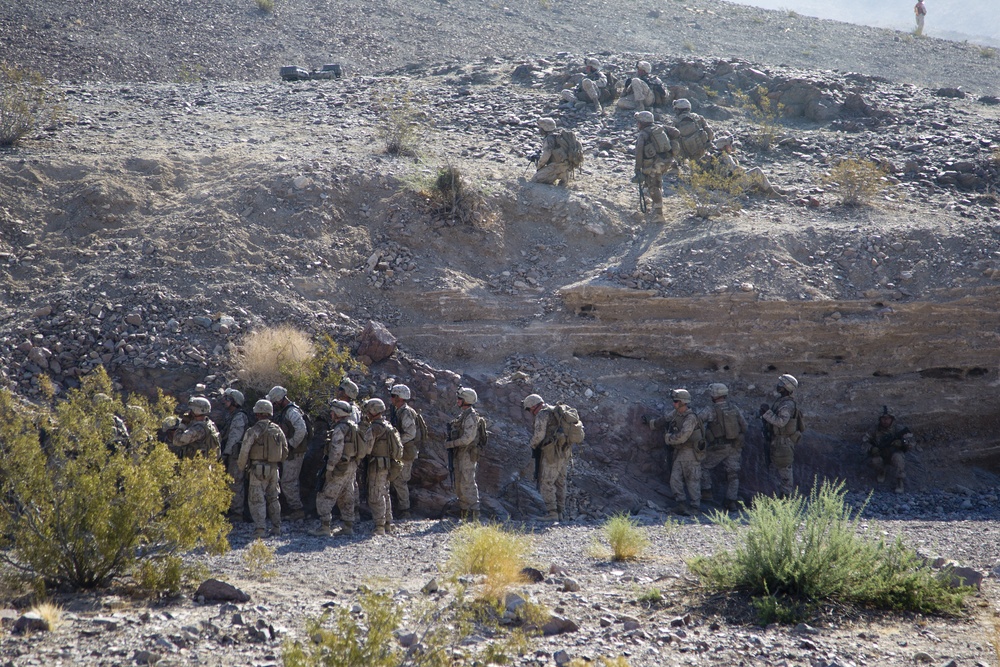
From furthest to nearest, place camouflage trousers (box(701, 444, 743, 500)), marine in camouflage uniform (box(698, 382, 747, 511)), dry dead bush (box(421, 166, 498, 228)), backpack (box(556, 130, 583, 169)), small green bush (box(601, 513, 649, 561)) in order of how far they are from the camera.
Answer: backpack (box(556, 130, 583, 169))
dry dead bush (box(421, 166, 498, 228))
camouflage trousers (box(701, 444, 743, 500))
marine in camouflage uniform (box(698, 382, 747, 511))
small green bush (box(601, 513, 649, 561))

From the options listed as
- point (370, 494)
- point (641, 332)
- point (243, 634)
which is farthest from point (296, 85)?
point (243, 634)

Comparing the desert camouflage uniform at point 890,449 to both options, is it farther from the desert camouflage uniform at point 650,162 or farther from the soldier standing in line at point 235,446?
the soldier standing in line at point 235,446

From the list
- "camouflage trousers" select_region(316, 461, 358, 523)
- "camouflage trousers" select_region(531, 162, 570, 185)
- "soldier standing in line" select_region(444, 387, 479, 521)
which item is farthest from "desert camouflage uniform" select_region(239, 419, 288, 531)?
"camouflage trousers" select_region(531, 162, 570, 185)

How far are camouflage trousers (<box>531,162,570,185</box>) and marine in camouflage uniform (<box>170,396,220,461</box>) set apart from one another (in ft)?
23.2

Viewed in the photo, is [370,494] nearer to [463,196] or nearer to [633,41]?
[463,196]

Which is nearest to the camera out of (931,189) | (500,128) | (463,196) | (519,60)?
(463,196)

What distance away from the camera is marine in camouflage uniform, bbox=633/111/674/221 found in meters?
14.0

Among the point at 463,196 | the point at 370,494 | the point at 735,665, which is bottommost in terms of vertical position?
the point at 370,494

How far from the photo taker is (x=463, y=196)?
13469 millimetres

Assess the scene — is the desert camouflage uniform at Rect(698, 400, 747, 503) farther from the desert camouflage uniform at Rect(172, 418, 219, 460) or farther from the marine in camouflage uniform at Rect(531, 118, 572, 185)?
the desert camouflage uniform at Rect(172, 418, 219, 460)

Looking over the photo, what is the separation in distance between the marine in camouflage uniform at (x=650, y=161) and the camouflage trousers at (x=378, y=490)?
22.5ft

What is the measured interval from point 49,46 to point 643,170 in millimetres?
15290

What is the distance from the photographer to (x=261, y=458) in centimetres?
934

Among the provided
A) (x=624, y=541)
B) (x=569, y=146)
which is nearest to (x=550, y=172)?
(x=569, y=146)
